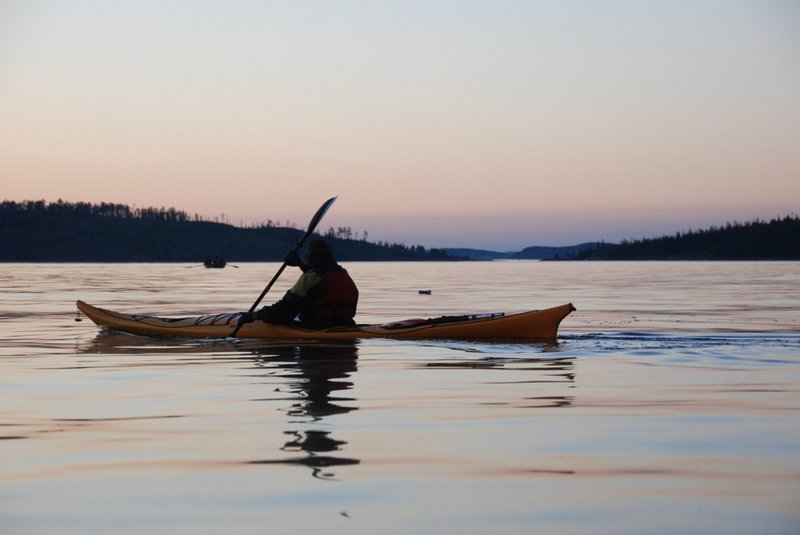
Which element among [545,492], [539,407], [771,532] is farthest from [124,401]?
[771,532]

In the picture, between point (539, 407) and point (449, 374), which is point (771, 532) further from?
point (449, 374)

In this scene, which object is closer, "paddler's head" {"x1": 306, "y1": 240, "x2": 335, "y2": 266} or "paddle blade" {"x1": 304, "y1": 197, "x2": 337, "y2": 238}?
"paddler's head" {"x1": 306, "y1": 240, "x2": 335, "y2": 266}

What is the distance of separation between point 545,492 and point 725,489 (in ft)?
3.08

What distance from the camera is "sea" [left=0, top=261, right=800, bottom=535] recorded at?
516cm

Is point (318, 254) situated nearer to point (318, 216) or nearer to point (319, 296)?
point (319, 296)

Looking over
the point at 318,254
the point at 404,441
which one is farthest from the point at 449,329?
the point at 404,441

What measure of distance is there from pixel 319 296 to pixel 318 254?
0.79 m

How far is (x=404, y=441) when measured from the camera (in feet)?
23.4

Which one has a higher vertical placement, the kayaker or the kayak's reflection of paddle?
the kayaker

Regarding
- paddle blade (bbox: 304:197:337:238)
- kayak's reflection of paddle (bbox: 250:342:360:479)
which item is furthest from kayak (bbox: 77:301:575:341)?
paddle blade (bbox: 304:197:337:238)

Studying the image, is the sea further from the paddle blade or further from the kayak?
the paddle blade

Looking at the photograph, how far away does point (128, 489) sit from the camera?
5.71 meters

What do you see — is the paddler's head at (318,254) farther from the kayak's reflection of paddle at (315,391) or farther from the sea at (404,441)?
the sea at (404,441)

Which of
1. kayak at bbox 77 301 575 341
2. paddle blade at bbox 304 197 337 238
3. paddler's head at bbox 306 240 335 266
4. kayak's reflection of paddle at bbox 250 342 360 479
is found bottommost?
kayak's reflection of paddle at bbox 250 342 360 479
